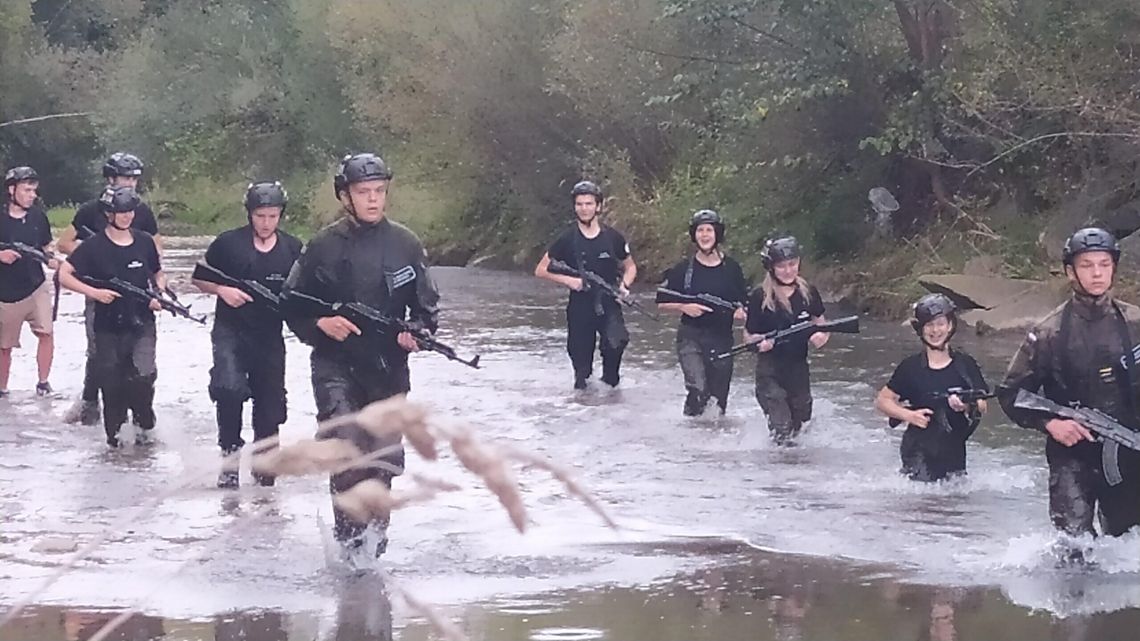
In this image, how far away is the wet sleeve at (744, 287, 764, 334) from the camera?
1248 cm

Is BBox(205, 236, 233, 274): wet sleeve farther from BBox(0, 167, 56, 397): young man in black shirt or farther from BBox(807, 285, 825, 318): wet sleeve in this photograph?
BBox(807, 285, 825, 318): wet sleeve

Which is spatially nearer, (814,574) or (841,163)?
(814,574)

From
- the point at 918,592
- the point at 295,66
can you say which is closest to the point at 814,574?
the point at 918,592

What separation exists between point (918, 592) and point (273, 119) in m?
53.4

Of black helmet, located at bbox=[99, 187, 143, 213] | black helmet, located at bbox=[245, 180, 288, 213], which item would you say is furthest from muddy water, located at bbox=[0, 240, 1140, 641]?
black helmet, located at bbox=[99, 187, 143, 213]

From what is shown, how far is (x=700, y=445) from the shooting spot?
42.9 feet

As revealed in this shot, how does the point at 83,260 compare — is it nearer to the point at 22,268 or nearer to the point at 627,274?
the point at 22,268

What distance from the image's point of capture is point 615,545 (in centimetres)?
942

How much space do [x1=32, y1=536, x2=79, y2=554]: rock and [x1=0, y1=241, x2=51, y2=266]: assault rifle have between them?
15.7 feet

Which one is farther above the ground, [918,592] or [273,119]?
[273,119]

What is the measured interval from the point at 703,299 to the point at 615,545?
445 centimetres

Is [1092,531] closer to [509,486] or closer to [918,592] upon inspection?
[918,592]

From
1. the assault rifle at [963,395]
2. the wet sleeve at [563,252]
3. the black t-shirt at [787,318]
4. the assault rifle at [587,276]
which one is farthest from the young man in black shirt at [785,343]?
the wet sleeve at [563,252]

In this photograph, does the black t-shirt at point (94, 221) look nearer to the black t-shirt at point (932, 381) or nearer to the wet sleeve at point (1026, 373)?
the black t-shirt at point (932, 381)
